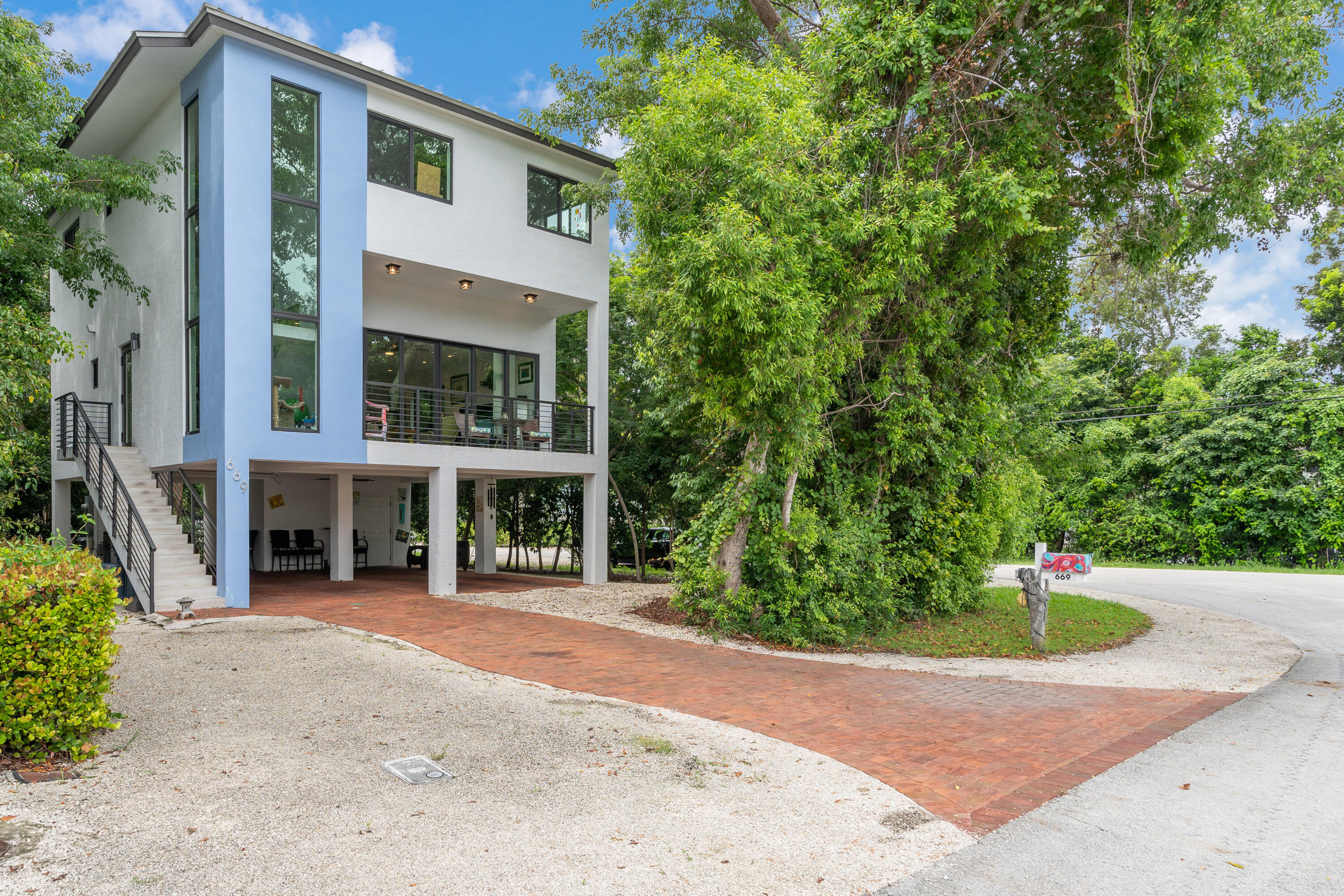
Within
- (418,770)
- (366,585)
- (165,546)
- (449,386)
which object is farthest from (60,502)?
(418,770)

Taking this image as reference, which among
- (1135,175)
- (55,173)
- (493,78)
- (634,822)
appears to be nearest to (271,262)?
(55,173)

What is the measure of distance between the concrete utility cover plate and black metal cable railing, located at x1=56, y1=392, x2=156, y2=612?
771cm

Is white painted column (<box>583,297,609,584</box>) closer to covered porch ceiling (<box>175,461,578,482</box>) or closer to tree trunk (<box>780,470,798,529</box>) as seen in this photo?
covered porch ceiling (<box>175,461,578,482</box>)

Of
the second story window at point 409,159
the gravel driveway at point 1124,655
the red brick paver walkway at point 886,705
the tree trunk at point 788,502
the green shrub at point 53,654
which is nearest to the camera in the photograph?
the green shrub at point 53,654

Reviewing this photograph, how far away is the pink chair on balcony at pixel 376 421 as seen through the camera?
12.8 metres

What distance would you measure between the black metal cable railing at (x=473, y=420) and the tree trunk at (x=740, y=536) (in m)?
5.34

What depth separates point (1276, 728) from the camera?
6.11 meters

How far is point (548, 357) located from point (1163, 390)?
21200mm

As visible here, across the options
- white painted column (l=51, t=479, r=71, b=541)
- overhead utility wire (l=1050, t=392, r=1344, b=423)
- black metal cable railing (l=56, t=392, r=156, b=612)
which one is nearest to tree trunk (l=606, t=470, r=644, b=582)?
black metal cable railing (l=56, t=392, r=156, b=612)

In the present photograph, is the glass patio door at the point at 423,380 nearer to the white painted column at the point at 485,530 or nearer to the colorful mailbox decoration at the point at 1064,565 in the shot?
the white painted column at the point at 485,530

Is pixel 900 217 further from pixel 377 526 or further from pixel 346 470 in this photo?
pixel 377 526

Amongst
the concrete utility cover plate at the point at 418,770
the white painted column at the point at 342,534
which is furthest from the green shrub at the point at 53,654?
the white painted column at the point at 342,534

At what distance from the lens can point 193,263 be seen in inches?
495

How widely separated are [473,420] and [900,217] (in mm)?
8428
